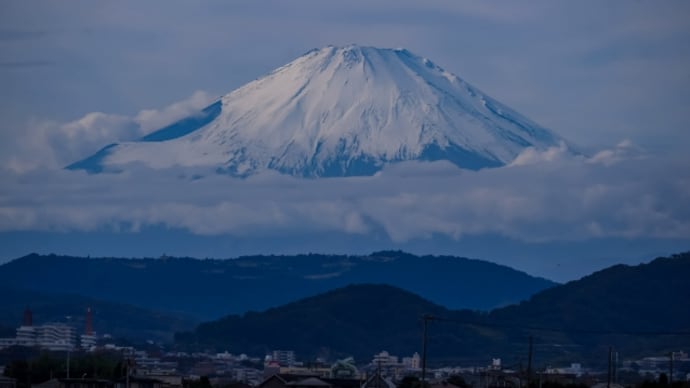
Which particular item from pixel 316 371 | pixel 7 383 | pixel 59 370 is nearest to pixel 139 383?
pixel 7 383

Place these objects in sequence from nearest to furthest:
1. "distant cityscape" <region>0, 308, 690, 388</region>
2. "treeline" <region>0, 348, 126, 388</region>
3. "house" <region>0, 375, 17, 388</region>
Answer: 1. "house" <region>0, 375, 17, 388</region>
2. "distant cityscape" <region>0, 308, 690, 388</region>
3. "treeline" <region>0, 348, 126, 388</region>

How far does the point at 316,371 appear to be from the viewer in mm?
125250

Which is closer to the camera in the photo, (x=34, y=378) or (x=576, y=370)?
(x=34, y=378)

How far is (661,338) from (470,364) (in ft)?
60.2

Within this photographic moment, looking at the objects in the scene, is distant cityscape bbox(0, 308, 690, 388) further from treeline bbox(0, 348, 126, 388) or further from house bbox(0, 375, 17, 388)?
treeline bbox(0, 348, 126, 388)

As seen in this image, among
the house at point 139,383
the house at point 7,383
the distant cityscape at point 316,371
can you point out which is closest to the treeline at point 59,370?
the distant cityscape at point 316,371

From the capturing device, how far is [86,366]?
110m

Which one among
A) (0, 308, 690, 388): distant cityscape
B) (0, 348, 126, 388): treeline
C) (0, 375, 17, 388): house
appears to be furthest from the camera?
(0, 348, 126, 388): treeline

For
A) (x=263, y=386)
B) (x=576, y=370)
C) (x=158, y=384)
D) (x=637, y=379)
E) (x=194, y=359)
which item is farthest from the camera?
(x=194, y=359)

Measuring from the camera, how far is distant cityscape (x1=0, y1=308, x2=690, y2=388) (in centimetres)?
9675

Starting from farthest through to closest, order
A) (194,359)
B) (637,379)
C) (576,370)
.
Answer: (194,359) < (576,370) < (637,379)

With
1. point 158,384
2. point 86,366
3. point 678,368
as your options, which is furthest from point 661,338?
point 158,384

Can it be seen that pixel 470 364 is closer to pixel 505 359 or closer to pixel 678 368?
pixel 505 359

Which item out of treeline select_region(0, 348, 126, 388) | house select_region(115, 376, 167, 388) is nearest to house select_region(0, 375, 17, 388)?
treeline select_region(0, 348, 126, 388)
